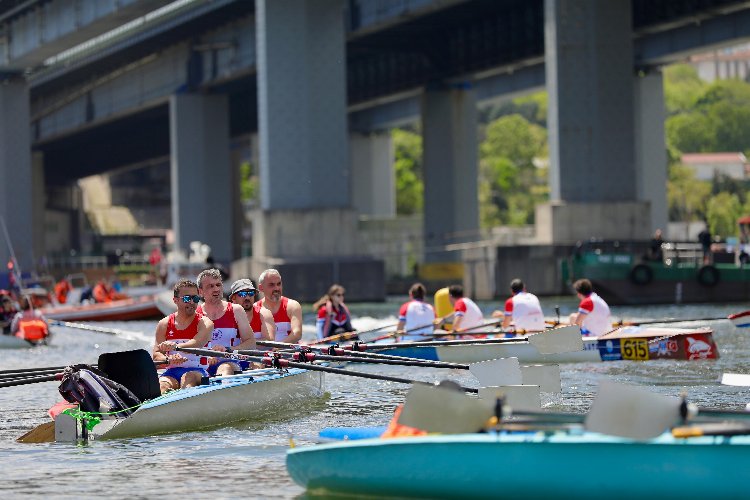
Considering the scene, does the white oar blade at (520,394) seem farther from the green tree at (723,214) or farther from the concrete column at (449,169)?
the green tree at (723,214)

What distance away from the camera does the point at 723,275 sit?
188 ft

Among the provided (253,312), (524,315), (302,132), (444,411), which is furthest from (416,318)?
(302,132)

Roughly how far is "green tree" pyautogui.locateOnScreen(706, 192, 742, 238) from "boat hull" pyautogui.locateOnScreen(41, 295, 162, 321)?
3545 inches

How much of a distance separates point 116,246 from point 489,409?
143843mm

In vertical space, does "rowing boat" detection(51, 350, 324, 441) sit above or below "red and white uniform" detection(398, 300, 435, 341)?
below

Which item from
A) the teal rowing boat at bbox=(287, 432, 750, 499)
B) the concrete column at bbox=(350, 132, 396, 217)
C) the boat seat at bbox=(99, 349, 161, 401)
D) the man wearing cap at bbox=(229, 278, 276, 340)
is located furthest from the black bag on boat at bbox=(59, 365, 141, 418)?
the concrete column at bbox=(350, 132, 396, 217)

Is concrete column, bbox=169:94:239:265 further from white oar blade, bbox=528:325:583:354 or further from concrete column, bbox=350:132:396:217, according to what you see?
white oar blade, bbox=528:325:583:354

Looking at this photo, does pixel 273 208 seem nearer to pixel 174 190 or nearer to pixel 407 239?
pixel 174 190

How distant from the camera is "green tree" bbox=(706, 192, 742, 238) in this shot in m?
139

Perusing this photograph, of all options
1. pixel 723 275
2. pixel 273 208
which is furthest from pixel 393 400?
pixel 273 208

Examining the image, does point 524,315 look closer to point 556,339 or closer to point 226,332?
point 556,339

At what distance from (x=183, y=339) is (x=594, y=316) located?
35.5ft

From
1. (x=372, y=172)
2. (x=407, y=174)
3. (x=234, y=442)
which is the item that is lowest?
(x=234, y=442)

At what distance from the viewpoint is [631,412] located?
11.5 metres
